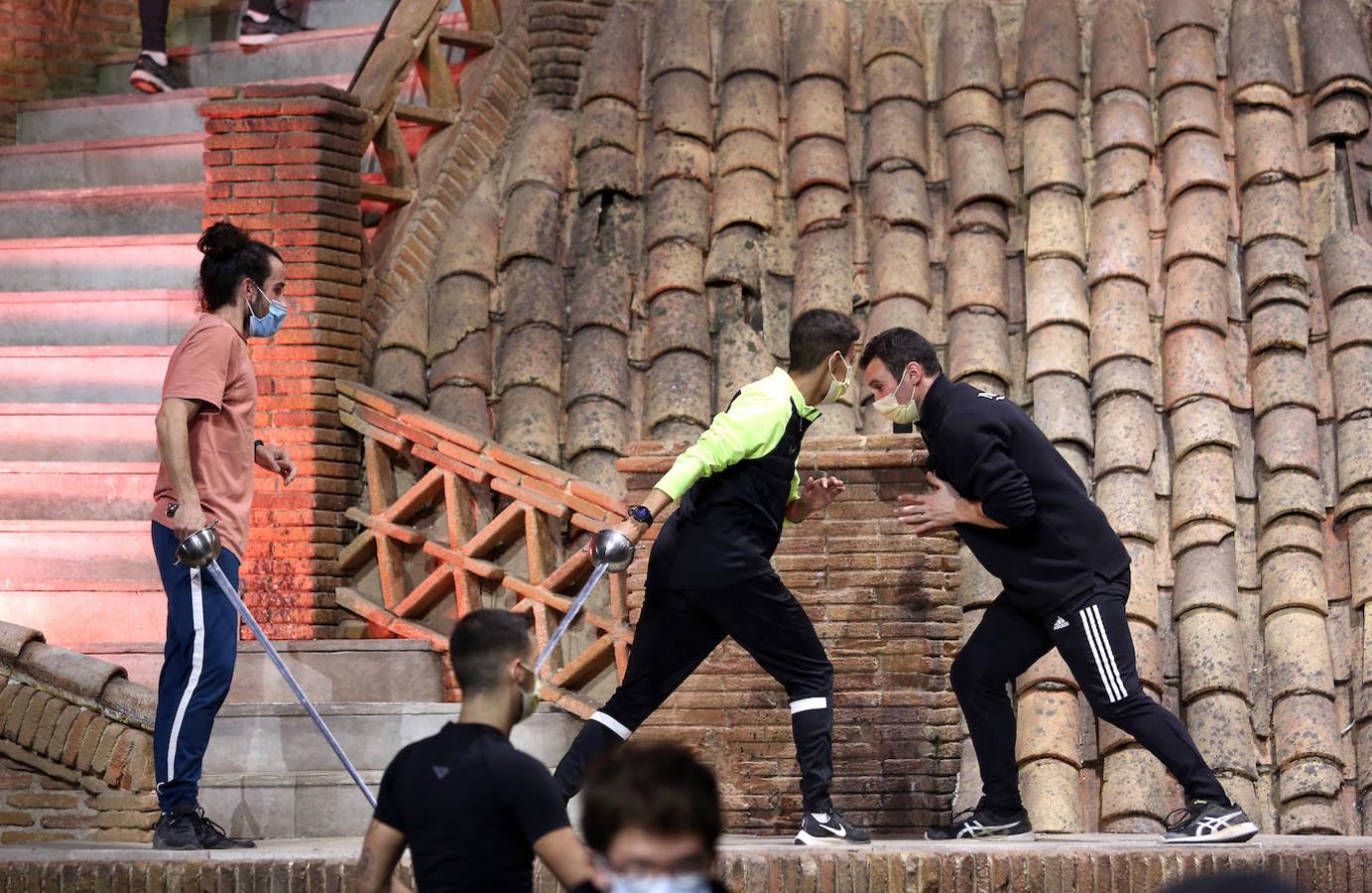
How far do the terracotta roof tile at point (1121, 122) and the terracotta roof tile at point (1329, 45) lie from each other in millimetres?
788

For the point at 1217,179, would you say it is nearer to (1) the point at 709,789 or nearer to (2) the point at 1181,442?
(2) the point at 1181,442

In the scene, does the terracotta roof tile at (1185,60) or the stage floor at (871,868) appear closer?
the stage floor at (871,868)

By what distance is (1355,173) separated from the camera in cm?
840

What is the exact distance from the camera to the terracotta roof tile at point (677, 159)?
8680 mm

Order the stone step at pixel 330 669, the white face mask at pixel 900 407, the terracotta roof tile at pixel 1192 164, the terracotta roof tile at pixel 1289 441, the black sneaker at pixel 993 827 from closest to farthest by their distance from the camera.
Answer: the white face mask at pixel 900 407, the black sneaker at pixel 993 827, the stone step at pixel 330 669, the terracotta roof tile at pixel 1289 441, the terracotta roof tile at pixel 1192 164

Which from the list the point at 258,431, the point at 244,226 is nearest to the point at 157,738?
the point at 258,431

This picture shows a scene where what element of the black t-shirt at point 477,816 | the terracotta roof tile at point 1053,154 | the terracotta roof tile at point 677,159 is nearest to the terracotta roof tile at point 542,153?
the terracotta roof tile at point 677,159

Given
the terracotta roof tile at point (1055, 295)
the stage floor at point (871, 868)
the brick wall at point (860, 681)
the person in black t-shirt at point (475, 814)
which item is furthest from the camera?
the terracotta roof tile at point (1055, 295)

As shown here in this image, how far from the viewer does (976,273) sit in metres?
8.23

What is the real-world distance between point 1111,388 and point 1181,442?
0.37m

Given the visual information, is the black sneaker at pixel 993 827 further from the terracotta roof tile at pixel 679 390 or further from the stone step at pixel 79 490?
the stone step at pixel 79 490

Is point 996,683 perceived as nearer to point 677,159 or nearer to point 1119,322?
point 1119,322

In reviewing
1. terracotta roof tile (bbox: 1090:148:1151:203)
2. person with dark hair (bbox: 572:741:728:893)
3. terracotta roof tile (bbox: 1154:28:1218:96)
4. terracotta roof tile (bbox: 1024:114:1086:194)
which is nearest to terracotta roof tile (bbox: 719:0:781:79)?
terracotta roof tile (bbox: 1024:114:1086:194)

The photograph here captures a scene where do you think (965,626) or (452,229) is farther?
(452,229)
